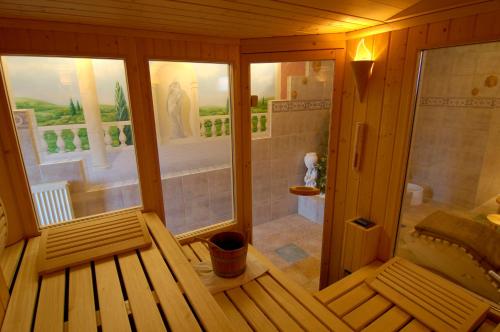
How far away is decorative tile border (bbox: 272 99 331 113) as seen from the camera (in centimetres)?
396

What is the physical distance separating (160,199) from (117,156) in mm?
1282

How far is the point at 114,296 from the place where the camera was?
132 cm

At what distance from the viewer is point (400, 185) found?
187cm

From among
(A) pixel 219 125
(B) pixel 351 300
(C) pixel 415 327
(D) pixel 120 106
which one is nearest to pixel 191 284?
(B) pixel 351 300

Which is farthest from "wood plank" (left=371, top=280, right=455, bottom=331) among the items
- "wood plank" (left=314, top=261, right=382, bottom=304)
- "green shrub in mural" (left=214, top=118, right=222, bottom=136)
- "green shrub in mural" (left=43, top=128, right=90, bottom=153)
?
"green shrub in mural" (left=43, top=128, right=90, bottom=153)

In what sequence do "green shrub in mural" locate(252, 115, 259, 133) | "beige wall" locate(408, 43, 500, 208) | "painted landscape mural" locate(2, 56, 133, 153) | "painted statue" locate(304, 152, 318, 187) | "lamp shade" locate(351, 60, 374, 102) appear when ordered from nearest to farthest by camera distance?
"lamp shade" locate(351, 60, 374, 102) < "beige wall" locate(408, 43, 500, 208) < "painted landscape mural" locate(2, 56, 133, 153) < "green shrub in mural" locate(252, 115, 259, 133) < "painted statue" locate(304, 152, 318, 187)

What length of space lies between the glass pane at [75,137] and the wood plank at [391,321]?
231 cm

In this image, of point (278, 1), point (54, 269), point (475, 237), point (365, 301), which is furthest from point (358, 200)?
point (54, 269)

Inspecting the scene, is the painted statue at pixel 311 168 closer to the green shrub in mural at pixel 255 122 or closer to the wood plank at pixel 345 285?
the green shrub in mural at pixel 255 122

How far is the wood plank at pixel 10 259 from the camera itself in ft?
4.84

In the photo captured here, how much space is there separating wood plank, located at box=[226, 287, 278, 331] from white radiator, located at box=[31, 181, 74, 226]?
6.79 ft

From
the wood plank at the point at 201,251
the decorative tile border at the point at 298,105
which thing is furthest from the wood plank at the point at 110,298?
the decorative tile border at the point at 298,105

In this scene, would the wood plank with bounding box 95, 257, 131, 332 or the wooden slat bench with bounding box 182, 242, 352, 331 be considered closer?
the wood plank with bounding box 95, 257, 131, 332

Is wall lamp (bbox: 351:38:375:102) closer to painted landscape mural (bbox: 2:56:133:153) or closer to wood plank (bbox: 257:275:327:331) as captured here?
wood plank (bbox: 257:275:327:331)
